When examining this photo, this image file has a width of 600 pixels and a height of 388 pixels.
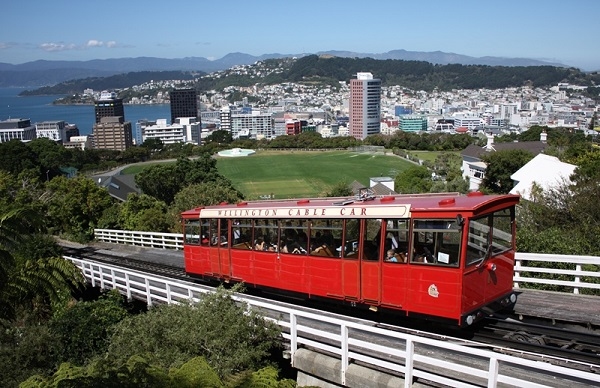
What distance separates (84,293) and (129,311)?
13.0ft

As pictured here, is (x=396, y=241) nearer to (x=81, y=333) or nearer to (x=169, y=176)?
(x=81, y=333)

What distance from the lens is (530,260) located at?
1489 cm

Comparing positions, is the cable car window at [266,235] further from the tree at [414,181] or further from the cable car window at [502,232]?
the tree at [414,181]

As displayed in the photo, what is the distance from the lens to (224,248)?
15883 mm

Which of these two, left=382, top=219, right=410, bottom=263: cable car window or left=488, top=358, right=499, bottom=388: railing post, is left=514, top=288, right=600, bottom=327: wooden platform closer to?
left=382, top=219, right=410, bottom=263: cable car window

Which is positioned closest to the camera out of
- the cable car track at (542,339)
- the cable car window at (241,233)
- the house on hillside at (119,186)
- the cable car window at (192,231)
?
the cable car track at (542,339)

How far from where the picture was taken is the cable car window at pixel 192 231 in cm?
1727

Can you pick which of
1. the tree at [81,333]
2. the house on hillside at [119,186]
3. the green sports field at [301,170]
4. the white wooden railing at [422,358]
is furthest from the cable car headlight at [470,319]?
the green sports field at [301,170]

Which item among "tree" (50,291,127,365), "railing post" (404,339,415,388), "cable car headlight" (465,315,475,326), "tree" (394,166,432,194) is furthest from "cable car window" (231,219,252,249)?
"tree" (394,166,432,194)

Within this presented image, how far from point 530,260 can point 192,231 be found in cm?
965

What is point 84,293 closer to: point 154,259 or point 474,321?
point 154,259

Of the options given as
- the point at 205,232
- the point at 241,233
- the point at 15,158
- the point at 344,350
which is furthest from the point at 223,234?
the point at 15,158

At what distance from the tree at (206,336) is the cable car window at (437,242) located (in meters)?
3.07

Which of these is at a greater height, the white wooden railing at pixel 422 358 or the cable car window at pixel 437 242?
the cable car window at pixel 437 242
